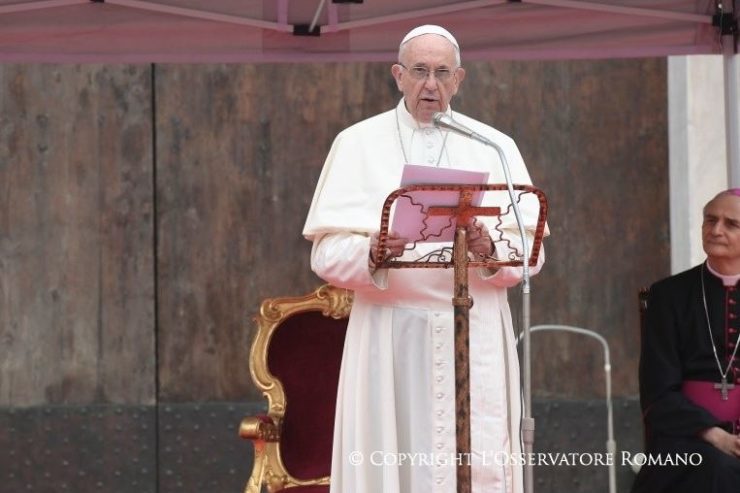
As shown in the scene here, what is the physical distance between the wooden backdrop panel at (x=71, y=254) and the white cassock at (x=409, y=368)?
10.5 ft

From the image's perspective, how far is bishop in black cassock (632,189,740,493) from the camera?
5.99m

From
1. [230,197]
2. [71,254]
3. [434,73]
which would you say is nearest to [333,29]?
[434,73]

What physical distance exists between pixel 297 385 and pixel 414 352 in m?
1.36

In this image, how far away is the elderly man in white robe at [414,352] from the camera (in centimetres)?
504

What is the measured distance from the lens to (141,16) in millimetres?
6316

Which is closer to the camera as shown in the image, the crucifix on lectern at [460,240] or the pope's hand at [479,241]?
the crucifix on lectern at [460,240]

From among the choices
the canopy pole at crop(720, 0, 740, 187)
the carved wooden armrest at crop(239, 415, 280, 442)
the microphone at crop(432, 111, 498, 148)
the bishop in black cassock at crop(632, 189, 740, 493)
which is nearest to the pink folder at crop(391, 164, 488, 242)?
the microphone at crop(432, 111, 498, 148)

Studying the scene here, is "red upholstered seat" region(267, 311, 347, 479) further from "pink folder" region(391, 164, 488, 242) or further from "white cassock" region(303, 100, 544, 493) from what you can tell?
"pink folder" region(391, 164, 488, 242)

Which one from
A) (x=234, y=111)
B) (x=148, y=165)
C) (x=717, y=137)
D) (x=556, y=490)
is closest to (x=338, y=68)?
(x=234, y=111)

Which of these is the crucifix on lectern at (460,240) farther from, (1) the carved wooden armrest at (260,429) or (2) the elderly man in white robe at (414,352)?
(1) the carved wooden armrest at (260,429)

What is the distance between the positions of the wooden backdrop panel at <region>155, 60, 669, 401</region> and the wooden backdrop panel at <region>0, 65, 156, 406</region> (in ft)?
0.48

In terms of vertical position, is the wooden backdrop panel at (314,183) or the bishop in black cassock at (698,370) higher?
the wooden backdrop panel at (314,183)

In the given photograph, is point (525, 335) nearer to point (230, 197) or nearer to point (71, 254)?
point (230, 197)

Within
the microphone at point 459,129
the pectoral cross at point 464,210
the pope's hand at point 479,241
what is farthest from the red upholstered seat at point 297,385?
the microphone at point 459,129
